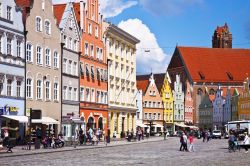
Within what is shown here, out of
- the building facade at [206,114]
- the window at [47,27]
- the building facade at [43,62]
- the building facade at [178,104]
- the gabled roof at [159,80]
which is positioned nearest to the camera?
the building facade at [43,62]

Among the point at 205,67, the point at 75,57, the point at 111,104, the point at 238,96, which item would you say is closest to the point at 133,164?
the point at 75,57

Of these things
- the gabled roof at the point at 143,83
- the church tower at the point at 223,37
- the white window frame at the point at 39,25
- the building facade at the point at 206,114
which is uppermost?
the church tower at the point at 223,37

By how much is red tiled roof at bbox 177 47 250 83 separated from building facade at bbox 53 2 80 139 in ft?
291

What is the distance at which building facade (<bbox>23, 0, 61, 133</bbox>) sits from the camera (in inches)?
2101

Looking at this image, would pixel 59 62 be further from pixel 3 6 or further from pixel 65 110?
pixel 3 6

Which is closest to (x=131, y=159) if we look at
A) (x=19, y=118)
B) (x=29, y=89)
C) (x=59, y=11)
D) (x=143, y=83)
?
(x=19, y=118)

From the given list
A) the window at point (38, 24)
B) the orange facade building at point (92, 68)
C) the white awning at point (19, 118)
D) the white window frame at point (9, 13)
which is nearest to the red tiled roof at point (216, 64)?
the orange facade building at point (92, 68)

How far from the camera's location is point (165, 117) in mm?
A: 121750

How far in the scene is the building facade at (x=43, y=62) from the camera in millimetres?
53375

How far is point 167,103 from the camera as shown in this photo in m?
124

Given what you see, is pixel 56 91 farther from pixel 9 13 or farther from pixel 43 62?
pixel 9 13

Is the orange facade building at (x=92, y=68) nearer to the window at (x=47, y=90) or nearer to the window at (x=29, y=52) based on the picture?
the window at (x=47, y=90)

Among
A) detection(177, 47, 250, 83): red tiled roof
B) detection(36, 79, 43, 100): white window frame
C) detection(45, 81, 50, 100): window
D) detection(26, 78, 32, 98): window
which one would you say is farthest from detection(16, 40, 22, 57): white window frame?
detection(177, 47, 250, 83): red tiled roof

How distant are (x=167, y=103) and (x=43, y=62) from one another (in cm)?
7022
